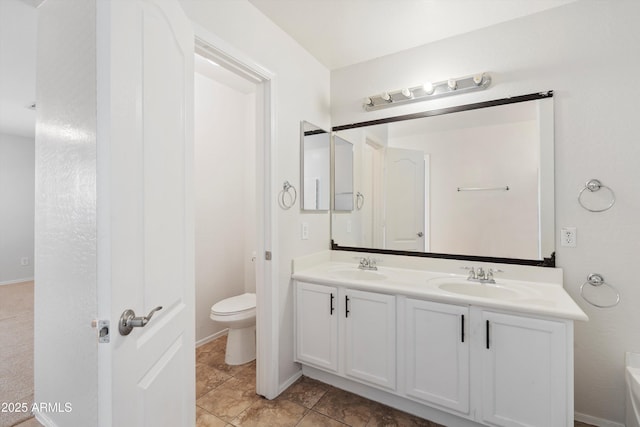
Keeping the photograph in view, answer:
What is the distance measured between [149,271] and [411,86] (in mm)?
2111

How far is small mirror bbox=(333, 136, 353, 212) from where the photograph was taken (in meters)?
2.47

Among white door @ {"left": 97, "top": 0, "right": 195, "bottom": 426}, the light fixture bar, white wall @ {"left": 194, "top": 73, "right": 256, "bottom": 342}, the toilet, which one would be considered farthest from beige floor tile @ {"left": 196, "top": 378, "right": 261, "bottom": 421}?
the light fixture bar

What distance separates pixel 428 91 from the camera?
2.04 meters

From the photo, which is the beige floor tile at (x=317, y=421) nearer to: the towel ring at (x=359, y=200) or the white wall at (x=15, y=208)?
the towel ring at (x=359, y=200)

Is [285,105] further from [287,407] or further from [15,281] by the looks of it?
[15,281]

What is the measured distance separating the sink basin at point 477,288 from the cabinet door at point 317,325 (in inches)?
28.9

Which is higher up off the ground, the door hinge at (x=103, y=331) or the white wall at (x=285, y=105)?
the white wall at (x=285, y=105)

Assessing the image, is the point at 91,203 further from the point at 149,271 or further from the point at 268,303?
the point at 268,303

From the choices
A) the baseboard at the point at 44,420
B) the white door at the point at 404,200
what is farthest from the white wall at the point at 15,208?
the white door at the point at 404,200

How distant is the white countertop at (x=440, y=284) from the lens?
1377mm

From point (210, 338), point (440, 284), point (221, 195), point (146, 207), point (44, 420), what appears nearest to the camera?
point (146, 207)

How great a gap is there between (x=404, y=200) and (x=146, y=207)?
1.84 metres

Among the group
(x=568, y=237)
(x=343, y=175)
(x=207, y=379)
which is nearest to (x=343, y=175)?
→ (x=343, y=175)

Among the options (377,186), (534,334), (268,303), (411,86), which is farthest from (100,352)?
(411,86)
